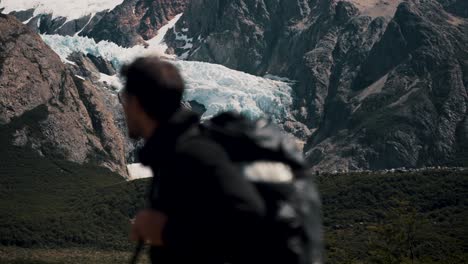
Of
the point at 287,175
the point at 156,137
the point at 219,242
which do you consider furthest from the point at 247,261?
the point at 156,137

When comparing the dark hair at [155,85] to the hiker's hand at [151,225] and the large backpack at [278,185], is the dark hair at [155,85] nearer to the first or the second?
the large backpack at [278,185]

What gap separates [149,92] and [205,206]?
1192mm

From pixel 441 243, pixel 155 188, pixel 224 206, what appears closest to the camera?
pixel 224 206

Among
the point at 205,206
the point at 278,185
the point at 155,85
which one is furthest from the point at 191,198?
the point at 155,85

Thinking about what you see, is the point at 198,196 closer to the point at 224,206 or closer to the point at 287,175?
the point at 224,206

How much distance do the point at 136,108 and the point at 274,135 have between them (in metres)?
1.27

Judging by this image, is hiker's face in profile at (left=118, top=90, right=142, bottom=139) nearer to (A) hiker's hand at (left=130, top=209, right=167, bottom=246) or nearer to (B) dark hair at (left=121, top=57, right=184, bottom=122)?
(B) dark hair at (left=121, top=57, right=184, bottom=122)

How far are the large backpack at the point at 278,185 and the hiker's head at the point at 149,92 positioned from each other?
1.29 ft

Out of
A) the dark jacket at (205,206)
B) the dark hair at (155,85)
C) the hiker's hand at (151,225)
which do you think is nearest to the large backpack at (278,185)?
the dark jacket at (205,206)

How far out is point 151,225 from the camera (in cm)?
739

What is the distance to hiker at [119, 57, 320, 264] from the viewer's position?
7152 mm

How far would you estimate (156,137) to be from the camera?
790 cm

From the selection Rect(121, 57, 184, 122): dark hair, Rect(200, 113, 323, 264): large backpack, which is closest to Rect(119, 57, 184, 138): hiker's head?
Rect(121, 57, 184, 122): dark hair

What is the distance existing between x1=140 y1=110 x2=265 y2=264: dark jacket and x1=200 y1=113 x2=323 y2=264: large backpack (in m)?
0.15
